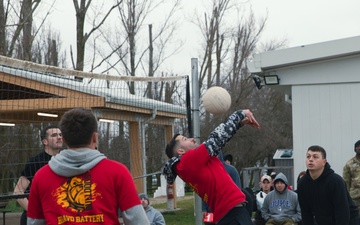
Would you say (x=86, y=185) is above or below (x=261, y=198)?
above

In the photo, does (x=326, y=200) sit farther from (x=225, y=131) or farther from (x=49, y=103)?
(x=49, y=103)

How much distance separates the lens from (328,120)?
14.2m

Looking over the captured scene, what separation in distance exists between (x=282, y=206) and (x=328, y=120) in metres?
3.22

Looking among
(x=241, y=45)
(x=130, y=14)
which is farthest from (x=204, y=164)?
(x=241, y=45)

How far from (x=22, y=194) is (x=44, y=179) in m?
3.66

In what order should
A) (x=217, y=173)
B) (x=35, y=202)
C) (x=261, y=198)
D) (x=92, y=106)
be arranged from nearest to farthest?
(x=35, y=202), (x=217, y=173), (x=261, y=198), (x=92, y=106)

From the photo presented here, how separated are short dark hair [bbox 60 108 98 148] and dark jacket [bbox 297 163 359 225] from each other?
4.25 m

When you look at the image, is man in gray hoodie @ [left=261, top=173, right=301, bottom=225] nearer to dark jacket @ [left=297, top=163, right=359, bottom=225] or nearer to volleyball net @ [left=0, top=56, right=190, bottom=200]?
volleyball net @ [left=0, top=56, right=190, bottom=200]

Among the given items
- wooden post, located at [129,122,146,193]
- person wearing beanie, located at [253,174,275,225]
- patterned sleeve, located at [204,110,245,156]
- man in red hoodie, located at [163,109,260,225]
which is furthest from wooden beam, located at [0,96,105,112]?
patterned sleeve, located at [204,110,245,156]

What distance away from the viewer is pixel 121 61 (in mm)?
35312

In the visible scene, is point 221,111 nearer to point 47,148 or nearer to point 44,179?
point 47,148

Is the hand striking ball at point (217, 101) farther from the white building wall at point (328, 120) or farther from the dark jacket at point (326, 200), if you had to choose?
the white building wall at point (328, 120)

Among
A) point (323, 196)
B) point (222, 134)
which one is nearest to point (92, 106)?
point (323, 196)

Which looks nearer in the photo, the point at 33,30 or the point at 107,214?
the point at 107,214
